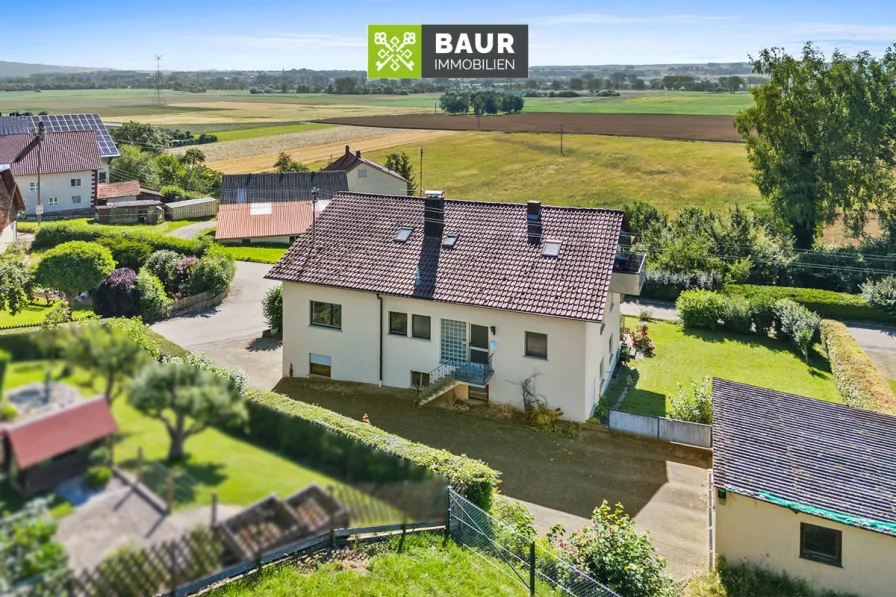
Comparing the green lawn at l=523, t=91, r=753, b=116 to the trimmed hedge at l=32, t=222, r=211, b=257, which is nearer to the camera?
the trimmed hedge at l=32, t=222, r=211, b=257

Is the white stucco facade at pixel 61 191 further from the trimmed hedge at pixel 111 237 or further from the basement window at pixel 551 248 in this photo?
the basement window at pixel 551 248

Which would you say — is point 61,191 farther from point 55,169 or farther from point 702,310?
point 702,310

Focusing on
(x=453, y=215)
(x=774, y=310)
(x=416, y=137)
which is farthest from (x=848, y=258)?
(x=416, y=137)

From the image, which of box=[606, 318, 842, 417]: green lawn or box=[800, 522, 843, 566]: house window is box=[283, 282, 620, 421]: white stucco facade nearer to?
box=[606, 318, 842, 417]: green lawn

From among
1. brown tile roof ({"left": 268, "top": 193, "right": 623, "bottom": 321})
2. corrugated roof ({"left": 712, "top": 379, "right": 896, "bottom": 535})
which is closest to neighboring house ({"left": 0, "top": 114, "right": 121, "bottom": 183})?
brown tile roof ({"left": 268, "top": 193, "right": 623, "bottom": 321})

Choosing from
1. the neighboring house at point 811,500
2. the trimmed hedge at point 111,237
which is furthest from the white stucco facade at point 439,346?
the trimmed hedge at point 111,237

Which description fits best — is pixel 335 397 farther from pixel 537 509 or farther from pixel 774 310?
pixel 774 310
